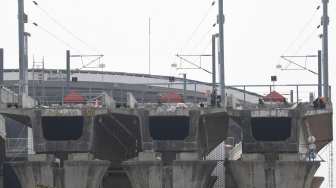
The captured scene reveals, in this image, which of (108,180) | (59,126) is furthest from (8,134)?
(59,126)

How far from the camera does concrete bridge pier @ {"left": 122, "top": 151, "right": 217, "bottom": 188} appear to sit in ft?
327

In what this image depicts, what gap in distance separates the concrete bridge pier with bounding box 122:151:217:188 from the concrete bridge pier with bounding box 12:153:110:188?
8.57ft

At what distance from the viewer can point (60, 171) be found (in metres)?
100

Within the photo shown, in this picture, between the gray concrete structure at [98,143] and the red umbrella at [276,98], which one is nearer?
the gray concrete structure at [98,143]

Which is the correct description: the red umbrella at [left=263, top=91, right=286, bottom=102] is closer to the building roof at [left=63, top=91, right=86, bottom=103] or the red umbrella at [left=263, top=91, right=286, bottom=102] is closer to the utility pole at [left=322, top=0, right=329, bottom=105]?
the utility pole at [left=322, top=0, right=329, bottom=105]

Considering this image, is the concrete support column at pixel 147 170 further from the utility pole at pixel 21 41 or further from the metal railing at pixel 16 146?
the metal railing at pixel 16 146

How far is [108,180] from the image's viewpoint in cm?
11462

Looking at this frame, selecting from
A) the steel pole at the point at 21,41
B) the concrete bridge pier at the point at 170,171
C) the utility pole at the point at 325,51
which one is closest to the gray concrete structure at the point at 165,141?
the concrete bridge pier at the point at 170,171

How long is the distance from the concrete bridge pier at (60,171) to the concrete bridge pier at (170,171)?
2614 mm

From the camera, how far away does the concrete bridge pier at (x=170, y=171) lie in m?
99.7

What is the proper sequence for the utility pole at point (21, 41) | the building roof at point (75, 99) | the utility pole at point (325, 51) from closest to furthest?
the building roof at point (75, 99), the utility pole at point (21, 41), the utility pole at point (325, 51)

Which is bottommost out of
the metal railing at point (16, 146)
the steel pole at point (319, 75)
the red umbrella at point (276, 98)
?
the metal railing at point (16, 146)

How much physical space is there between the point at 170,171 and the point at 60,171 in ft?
24.1

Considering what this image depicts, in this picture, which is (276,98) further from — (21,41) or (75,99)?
(21,41)
